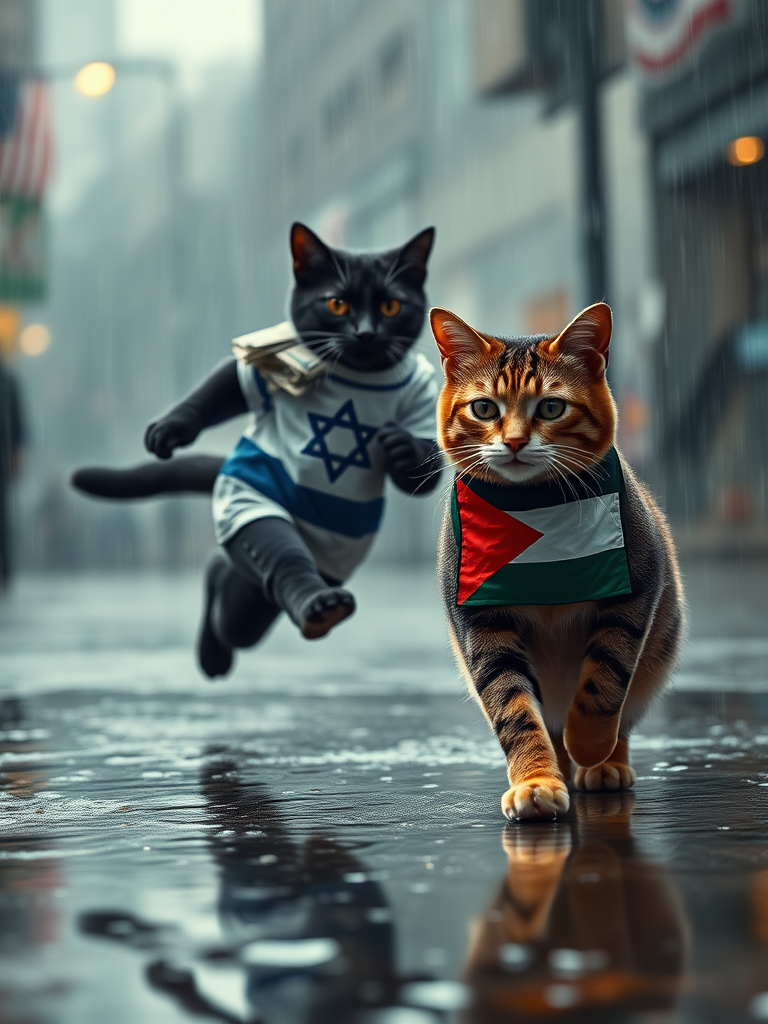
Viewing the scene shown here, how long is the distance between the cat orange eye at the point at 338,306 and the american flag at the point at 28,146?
17142mm

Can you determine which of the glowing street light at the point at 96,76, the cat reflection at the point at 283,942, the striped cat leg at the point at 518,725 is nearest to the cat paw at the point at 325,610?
the striped cat leg at the point at 518,725

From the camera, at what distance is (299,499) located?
15.2 feet

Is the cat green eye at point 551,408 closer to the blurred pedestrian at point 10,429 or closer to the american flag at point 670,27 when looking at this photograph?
the blurred pedestrian at point 10,429

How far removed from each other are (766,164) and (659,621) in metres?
18.0

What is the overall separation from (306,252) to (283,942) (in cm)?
277

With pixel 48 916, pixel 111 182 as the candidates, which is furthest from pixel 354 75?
pixel 48 916

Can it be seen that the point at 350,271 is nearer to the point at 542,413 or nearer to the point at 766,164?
the point at 542,413

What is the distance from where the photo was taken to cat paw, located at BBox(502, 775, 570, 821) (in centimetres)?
316

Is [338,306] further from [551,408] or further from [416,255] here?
[551,408]

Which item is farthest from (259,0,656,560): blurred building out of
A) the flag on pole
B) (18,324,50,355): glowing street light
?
(18,324,50,355): glowing street light

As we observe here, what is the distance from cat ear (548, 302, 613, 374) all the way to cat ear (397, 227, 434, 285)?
4.10 ft

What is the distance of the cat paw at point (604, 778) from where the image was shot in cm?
366

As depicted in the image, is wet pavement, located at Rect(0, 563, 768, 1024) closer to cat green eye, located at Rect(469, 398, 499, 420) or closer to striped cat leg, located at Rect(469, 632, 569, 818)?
striped cat leg, located at Rect(469, 632, 569, 818)

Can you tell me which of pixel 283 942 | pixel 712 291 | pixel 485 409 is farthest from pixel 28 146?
pixel 283 942
